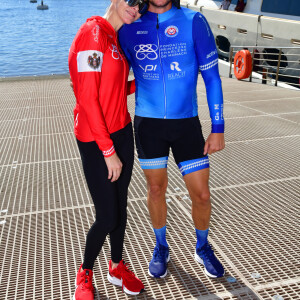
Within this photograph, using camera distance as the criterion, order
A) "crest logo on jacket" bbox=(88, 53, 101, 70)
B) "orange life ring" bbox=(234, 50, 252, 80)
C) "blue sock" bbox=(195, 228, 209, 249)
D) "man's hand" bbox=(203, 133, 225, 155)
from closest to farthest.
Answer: "crest logo on jacket" bbox=(88, 53, 101, 70)
"man's hand" bbox=(203, 133, 225, 155)
"blue sock" bbox=(195, 228, 209, 249)
"orange life ring" bbox=(234, 50, 252, 80)

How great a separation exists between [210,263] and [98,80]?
147 centimetres

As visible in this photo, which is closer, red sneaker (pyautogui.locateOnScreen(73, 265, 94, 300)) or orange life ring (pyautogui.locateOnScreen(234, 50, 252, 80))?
red sneaker (pyautogui.locateOnScreen(73, 265, 94, 300))

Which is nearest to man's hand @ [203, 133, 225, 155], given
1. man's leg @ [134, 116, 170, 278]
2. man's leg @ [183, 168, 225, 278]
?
man's leg @ [183, 168, 225, 278]

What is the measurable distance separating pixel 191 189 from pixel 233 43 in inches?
707

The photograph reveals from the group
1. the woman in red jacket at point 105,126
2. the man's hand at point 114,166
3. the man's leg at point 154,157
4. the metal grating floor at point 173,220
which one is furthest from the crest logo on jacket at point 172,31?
the metal grating floor at point 173,220

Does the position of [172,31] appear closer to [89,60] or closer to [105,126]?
[89,60]

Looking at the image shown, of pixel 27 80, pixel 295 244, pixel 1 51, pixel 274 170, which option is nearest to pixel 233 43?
pixel 27 80

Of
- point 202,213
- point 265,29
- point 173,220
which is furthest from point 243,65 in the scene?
point 202,213

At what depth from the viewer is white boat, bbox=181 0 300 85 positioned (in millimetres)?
14578

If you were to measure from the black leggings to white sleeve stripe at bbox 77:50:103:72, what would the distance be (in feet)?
1.44

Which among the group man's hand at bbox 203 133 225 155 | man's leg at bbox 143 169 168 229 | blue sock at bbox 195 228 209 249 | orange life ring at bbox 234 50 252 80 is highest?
man's hand at bbox 203 133 225 155

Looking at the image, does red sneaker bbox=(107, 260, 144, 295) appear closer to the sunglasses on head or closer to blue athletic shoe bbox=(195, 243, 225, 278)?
blue athletic shoe bbox=(195, 243, 225, 278)

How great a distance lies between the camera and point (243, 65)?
1241cm

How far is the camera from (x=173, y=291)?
2.37 m
